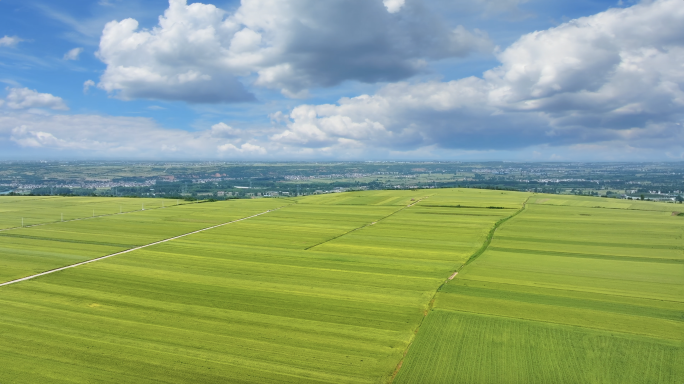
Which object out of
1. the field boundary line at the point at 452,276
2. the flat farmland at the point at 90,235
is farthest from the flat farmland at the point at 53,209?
the field boundary line at the point at 452,276

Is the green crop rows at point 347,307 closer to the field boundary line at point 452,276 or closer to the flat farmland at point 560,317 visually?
the flat farmland at point 560,317

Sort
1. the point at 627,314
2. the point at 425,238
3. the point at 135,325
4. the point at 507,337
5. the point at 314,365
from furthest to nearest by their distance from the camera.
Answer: the point at 425,238, the point at 627,314, the point at 135,325, the point at 507,337, the point at 314,365

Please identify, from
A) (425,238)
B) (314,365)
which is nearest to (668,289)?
(425,238)

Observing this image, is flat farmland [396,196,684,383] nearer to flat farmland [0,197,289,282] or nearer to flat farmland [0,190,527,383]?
flat farmland [0,190,527,383]

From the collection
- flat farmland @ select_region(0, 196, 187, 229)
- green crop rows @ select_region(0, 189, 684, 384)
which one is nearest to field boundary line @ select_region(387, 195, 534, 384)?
green crop rows @ select_region(0, 189, 684, 384)

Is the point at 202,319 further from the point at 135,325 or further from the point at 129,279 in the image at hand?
the point at 129,279

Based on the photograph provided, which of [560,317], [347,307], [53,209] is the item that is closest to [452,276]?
[560,317]
